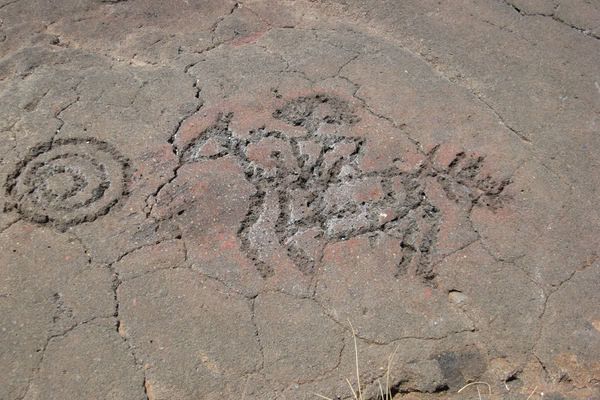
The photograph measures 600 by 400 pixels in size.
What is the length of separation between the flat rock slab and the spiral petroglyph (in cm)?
1

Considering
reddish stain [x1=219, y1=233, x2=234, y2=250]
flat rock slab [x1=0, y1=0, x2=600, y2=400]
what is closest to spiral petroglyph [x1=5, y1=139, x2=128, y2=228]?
flat rock slab [x1=0, y1=0, x2=600, y2=400]

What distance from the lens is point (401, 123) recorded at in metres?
3.67

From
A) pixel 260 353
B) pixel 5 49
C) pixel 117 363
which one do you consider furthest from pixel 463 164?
pixel 5 49

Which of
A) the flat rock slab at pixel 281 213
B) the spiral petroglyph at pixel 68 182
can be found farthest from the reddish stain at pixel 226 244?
the spiral petroglyph at pixel 68 182

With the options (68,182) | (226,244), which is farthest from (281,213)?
(68,182)

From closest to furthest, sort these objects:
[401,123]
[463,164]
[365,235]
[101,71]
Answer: [365,235], [463,164], [401,123], [101,71]

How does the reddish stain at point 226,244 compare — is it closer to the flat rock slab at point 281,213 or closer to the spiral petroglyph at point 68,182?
the flat rock slab at point 281,213

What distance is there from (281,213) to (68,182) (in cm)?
132

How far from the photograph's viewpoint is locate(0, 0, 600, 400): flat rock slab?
8.24ft

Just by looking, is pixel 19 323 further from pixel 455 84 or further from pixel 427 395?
pixel 455 84

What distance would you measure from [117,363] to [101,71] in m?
2.36

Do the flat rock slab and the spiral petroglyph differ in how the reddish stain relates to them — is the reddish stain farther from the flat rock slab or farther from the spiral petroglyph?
the spiral petroglyph

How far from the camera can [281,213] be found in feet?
10.2

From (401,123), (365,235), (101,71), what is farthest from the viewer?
(101,71)
